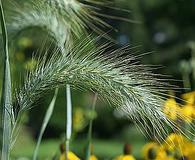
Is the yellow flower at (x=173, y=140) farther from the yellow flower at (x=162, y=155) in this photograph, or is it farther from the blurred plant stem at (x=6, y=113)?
the blurred plant stem at (x=6, y=113)

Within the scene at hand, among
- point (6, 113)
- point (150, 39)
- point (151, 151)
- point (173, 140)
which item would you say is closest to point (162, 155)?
point (151, 151)

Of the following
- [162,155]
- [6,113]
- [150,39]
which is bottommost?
[162,155]

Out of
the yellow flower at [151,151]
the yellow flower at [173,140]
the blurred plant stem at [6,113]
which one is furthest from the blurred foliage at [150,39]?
the blurred plant stem at [6,113]

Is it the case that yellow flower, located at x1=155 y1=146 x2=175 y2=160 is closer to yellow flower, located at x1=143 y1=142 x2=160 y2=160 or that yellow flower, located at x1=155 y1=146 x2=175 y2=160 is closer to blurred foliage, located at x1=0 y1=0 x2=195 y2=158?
yellow flower, located at x1=143 y1=142 x2=160 y2=160

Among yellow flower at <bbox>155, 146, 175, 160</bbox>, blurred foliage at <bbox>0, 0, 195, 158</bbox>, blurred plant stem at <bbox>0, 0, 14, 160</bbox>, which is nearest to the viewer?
blurred plant stem at <bbox>0, 0, 14, 160</bbox>

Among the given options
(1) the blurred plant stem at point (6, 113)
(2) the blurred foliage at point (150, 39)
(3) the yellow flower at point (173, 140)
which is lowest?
(3) the yellow flower at point (173, 140)

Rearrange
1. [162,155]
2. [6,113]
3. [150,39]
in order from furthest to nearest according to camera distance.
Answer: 1. [150,39]
2. [162,155]
3. [6,113]

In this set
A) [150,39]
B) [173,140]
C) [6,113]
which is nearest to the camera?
[6,113]

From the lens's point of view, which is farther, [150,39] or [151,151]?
→ [150,39]

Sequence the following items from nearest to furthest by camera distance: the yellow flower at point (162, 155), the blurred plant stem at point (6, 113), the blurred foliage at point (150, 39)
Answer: the blurred plant stem at point (6, 113), the yellow flower at point (162, 155), the blurred foliage at point (150, 39)

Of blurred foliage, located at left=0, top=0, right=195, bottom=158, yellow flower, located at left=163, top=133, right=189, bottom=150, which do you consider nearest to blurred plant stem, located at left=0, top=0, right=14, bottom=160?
yellow flower, located at left=163, top=133, right=189, bottom=150

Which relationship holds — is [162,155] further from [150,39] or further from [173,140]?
[150,39]

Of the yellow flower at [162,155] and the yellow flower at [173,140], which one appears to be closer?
the yellow flower at [173,140]
